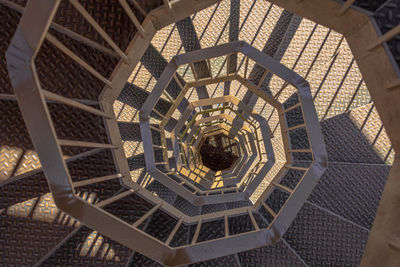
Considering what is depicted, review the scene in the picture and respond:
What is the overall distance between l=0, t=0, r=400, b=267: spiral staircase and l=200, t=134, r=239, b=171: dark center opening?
5.84m

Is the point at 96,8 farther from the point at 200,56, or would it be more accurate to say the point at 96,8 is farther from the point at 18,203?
the point at 18,203

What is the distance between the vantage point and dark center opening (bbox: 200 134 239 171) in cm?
1009

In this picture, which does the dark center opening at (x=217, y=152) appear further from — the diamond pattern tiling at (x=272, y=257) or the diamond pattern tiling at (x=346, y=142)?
the diamond pattern tiling at (x=272, y=257)

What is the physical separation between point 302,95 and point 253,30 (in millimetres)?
1653

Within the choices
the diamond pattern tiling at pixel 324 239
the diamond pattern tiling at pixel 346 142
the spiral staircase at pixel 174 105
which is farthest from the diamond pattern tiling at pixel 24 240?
the diamond pattern tiling at pixel 346 142

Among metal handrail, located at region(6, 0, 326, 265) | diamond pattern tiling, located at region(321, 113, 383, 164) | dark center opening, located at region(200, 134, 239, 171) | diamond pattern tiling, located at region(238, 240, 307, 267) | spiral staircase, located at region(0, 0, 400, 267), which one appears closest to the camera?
metal handrail, located at region(6, 0, 326, 265)

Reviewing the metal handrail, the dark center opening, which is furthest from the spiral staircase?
the dark center opening

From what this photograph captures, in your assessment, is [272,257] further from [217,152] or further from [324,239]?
[217,152]

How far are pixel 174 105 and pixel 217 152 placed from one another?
640 cm

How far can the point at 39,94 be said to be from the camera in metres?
1.32

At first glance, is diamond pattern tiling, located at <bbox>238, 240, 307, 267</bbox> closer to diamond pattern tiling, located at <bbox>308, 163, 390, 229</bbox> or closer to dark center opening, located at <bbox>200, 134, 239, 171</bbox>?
diamond pattern tiling, located at <bbox>308, 163, 390, 229</bbox>

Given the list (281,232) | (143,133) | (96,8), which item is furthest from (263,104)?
(96,8)

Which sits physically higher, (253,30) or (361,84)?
(253,30)

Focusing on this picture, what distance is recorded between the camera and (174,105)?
13.6ft
